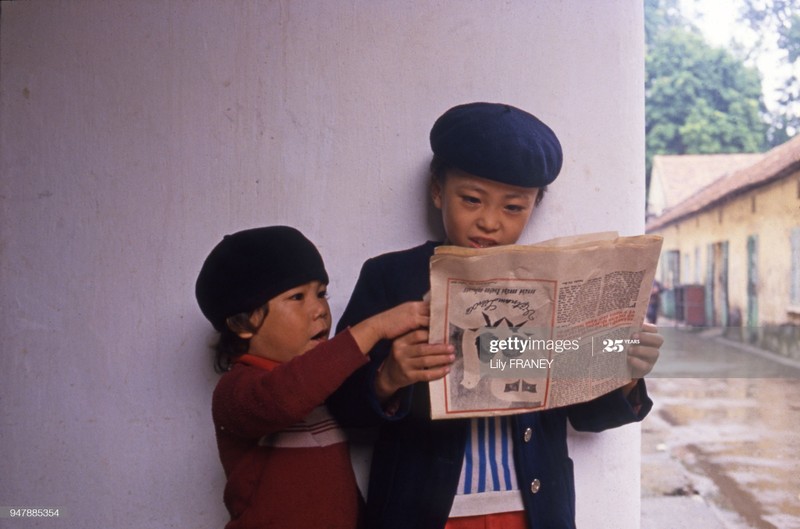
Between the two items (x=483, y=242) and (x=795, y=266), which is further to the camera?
(x=795, y=266)

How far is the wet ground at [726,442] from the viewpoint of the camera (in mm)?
3434

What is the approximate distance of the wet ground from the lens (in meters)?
3.43

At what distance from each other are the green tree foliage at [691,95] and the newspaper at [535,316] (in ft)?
39.4

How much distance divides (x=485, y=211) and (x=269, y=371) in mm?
443

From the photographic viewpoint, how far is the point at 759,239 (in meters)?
7.41

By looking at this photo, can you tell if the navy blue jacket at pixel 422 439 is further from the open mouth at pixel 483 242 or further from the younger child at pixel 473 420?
the open mouth at pixel 483 242

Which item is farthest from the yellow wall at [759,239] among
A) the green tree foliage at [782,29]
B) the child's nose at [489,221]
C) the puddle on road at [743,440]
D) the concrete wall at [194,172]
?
the child's nose at [489,221]

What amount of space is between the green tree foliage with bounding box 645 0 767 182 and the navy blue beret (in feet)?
38.9

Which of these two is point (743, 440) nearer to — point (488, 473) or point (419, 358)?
point (488, 473)

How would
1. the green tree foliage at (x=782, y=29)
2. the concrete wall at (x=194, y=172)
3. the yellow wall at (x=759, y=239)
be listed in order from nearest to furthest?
the concrete wall at (x=194, y=172) < the green tree foliage at (x=782, y=29) < the yellow wall at (x=759, y=239)

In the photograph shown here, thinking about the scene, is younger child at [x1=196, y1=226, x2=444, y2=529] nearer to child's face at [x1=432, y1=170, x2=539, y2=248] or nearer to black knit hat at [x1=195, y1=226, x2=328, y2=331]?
black knit hat at [x1=195, y1=226, x2=328, y2=331]

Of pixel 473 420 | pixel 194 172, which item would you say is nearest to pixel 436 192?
pixel 473 420

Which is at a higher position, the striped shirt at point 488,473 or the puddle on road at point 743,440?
the striped shirt at point 488,473

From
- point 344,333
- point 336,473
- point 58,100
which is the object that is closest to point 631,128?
point 344,333
